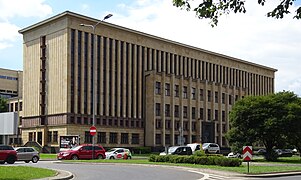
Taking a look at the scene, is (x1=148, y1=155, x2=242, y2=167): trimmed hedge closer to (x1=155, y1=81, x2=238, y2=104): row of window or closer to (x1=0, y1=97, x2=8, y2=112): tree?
(x1=155, y1=81, x2=238, y2=104): row of window

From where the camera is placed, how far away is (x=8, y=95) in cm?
11225

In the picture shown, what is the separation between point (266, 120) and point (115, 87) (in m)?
36.9

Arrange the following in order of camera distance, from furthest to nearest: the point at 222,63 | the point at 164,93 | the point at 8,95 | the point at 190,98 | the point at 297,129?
1. the point at 8,95
2. the point at 222,63
3. the point at 190,98
4. the point at 164,93
5. the point at 297,129

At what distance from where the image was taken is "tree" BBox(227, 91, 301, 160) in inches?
1912

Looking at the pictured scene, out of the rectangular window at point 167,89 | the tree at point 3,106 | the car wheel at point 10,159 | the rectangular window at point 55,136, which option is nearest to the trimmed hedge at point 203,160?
the car wheel at point 10,159

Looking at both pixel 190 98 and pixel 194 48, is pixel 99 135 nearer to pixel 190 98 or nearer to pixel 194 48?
pixel 190 98

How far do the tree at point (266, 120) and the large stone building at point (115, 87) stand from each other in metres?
23.8

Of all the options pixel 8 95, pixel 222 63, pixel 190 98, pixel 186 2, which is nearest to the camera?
pixel 186 2

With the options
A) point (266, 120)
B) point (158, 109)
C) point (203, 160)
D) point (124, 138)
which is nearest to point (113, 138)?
point (124, 138)

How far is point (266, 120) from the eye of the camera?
49.1m

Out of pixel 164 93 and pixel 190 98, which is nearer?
pixel 164 93

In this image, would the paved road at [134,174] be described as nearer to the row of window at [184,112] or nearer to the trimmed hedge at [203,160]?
the trimmed hedge at [203,160]

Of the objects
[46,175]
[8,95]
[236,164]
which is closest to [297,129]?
→ [236,164]

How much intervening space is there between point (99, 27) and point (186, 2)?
229ft
